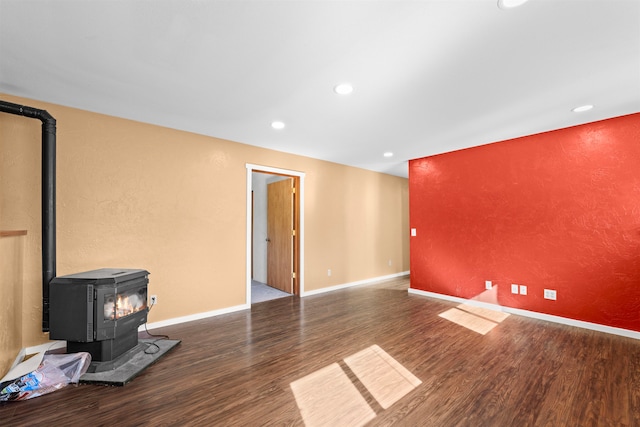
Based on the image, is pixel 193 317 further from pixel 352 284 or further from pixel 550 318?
pixel 550 318

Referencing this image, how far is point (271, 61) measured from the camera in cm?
202

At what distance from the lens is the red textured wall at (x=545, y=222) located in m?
3.03

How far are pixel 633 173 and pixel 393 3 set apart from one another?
3469mm

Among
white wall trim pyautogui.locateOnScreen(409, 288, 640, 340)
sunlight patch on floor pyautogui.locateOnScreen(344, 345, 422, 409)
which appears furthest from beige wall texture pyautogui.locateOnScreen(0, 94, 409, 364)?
white wall trim pyautogui.locateOnScreen(409, 288, 640, 340)

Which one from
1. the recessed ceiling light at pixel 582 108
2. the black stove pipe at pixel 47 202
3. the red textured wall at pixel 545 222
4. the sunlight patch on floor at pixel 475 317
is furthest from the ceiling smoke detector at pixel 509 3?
the black stove pipe at pixel 47 202

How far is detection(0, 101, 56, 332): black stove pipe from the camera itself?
7.85 ft

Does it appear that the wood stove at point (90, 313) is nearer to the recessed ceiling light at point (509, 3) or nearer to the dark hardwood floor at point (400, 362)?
the dark hardwood floor at point (400, 362)

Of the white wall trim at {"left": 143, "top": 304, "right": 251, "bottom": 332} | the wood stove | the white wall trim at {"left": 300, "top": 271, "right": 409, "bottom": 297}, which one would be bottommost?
the white wall trim at {"left": 300, "top": 271, "right": 409, "bottom": 297}

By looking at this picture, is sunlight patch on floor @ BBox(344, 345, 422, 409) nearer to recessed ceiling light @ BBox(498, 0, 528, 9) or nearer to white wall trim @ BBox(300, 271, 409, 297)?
white wall trim @ BBox(300, 271, 409, 297)

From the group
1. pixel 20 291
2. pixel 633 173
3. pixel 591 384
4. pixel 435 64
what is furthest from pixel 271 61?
pixel 633 173

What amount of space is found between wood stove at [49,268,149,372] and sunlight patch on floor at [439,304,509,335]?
3659mm

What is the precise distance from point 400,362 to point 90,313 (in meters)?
2.66

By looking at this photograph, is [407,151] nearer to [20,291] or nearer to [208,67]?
[208,67]

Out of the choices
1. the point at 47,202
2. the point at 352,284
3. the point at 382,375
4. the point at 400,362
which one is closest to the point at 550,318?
the point at 400,362
